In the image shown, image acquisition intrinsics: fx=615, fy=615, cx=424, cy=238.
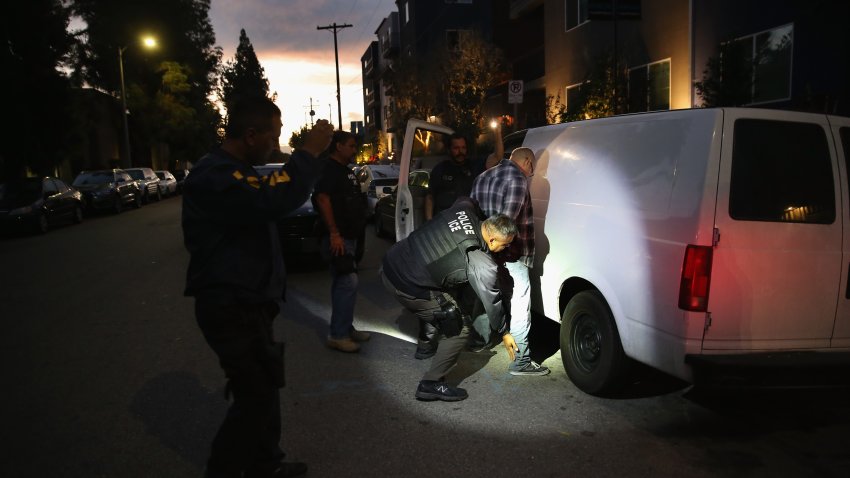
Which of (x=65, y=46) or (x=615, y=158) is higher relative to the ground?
(x=65, y=46)

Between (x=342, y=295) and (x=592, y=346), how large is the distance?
221 centimetres

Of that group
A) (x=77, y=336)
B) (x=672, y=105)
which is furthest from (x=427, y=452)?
(x=672, y=105)

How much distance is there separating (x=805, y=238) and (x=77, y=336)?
6314 mm

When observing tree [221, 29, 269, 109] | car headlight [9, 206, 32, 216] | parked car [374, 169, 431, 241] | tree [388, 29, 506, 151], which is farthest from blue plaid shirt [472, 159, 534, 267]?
tree [221, 29, 269, 109]

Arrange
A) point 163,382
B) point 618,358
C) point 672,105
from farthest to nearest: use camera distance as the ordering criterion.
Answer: point 672,105
point 163,382
point 618,358

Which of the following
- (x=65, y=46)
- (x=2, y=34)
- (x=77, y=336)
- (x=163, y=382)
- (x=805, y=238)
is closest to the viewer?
(x=805, y=238)

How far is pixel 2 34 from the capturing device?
2089 cm

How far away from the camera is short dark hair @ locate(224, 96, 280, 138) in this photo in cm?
276

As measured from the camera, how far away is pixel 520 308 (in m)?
4.73

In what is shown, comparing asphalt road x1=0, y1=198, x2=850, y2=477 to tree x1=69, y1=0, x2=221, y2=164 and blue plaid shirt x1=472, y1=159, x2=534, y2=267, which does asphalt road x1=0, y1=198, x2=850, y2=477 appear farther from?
tree x1=69, y1=0, x2=221, y2=164

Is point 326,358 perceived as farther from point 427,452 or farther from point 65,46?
point 65,46

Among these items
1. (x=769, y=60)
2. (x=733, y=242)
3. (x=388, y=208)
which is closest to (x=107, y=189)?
(x=388, y=208)

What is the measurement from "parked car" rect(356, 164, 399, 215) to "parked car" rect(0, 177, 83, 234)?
28.0 feet

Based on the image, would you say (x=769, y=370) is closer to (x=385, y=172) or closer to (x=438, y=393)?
(x=438, y=393)
